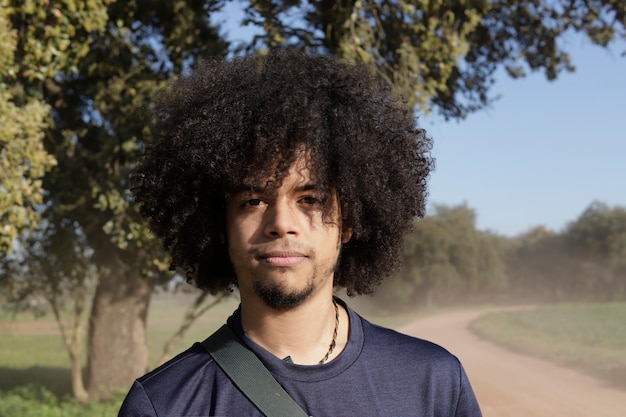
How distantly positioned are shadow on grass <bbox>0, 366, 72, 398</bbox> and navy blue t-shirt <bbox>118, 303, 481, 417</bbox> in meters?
16.6

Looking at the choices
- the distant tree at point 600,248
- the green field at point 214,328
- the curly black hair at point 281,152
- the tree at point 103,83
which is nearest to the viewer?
the curly black hair at point 281,152

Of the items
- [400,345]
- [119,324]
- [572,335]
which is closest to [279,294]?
[400,345]

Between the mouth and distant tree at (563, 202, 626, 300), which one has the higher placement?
distant tree at (563, 202, 626, 300)

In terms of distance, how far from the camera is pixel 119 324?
1359 cm

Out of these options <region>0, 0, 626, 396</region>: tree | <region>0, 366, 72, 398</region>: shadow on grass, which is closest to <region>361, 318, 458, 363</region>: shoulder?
<region>0, 0, 626, 396</region>: tree

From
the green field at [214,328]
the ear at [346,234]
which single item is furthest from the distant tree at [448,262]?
the ear at [346,234]

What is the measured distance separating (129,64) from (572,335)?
25199mm

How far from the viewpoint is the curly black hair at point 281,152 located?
2.60 metres

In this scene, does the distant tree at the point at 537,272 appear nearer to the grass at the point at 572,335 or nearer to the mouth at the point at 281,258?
the grass at the point at 572,335

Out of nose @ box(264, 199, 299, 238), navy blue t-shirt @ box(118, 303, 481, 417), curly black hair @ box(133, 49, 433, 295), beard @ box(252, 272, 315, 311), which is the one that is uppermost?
curly black hair @ box(133, 49, 433, 295)

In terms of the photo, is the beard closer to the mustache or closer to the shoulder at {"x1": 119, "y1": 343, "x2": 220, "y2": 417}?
the mustache

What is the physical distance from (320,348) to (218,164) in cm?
76

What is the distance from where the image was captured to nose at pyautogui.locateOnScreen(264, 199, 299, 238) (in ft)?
7.38

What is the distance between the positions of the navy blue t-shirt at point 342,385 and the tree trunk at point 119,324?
11.6m
